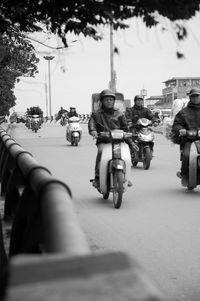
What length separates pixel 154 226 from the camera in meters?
7.20

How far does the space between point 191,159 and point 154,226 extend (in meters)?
3.07

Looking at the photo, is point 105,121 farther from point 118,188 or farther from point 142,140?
point 142,140

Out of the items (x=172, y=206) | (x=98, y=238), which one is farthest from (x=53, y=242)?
(x=172, y=206)

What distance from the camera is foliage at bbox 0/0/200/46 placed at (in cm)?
370

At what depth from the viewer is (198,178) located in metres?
10.1

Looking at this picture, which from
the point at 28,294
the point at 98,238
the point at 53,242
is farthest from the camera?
the point at 98,238

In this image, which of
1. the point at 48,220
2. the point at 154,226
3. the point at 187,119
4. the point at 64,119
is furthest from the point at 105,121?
the point at 64,119

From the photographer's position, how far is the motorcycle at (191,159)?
9.98 metres

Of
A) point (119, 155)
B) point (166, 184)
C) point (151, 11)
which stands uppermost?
point (151, 11)

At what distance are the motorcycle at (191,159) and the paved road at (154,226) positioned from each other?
0.24m

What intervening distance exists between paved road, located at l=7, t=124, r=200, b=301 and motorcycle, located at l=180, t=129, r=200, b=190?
24 centimetres

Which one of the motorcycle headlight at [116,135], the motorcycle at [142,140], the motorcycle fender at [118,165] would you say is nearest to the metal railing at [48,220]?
the motorcycle fender at [118,165]

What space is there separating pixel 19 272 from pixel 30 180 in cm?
207

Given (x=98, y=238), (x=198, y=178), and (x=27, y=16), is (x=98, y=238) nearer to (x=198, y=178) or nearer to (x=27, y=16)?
(x=27, y=16)
